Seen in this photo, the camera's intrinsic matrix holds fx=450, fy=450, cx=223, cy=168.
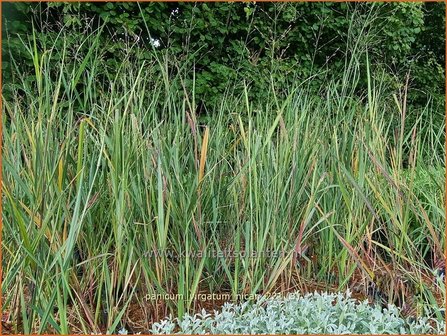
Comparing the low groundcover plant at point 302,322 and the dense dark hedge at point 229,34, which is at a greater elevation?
the dense dark hedge at point 229,34

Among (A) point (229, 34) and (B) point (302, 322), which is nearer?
(B) point (302, 322)

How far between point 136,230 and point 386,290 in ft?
3.63

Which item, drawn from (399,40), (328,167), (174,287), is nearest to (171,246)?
(174,287)

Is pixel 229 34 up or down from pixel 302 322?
up

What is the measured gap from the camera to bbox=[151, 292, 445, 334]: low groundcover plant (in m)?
1.54

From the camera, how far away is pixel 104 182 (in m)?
1.89

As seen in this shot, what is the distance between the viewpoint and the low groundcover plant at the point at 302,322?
154cm

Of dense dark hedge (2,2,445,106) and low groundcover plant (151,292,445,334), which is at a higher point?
dense dark hedge (2,2,445,106)

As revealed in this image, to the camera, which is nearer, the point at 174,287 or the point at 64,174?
the point at 64,174

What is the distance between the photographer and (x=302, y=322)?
160 centimetres

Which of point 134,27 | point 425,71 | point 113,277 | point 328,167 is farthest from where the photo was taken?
point 425,71

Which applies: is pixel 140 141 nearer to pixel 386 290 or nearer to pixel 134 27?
pixel 386 290

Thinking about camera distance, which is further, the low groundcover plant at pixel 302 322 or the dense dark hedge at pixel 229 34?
the dense dark hedge at pixel 229 34

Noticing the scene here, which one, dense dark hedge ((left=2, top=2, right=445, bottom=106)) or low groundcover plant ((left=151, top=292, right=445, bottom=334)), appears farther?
dense dark hedge ((left=2, top=2, right=445, bottom=106))
